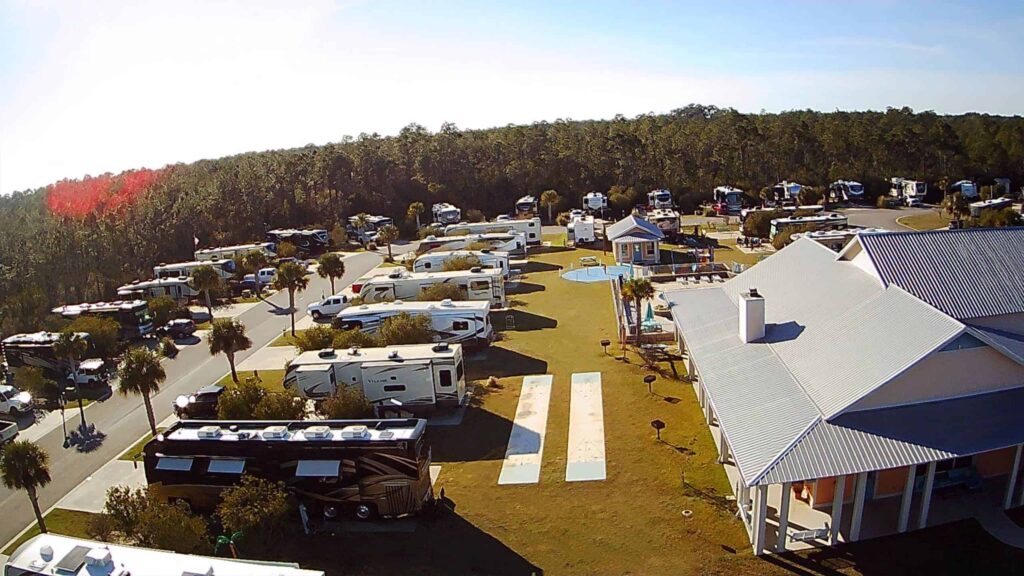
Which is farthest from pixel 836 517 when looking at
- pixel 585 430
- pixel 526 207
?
pixel 526 207

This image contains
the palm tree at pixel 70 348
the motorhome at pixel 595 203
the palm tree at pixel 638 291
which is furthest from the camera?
the motorhome at pixel 595 203

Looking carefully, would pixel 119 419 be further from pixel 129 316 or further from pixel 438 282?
pixel 438 282

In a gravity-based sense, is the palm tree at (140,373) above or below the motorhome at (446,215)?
below

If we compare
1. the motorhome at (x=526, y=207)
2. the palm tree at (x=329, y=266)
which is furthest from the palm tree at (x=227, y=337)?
the motorhome at (x=526, y=207)

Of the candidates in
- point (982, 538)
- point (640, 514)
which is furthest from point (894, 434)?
point (640, 514)

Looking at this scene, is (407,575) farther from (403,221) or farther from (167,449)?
(403,221)

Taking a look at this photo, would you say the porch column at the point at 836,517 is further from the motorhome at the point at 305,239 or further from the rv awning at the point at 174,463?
the motorhome at the point at 305,239

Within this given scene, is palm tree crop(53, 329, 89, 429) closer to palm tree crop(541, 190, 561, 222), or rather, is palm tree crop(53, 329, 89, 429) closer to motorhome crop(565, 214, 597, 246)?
motorhome crop(565, 214, 597, 246)
